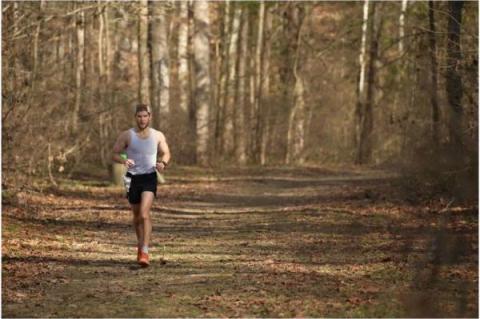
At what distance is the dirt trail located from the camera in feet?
29.3

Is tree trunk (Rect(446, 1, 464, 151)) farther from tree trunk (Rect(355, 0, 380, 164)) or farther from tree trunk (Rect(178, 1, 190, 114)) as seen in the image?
tree trunk (Rect(355, 0, 380, 164))

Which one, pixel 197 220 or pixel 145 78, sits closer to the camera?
pixel 197 220

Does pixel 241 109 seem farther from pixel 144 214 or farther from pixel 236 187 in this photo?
pixel 144 214

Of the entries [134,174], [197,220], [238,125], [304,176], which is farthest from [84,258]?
[238,125]

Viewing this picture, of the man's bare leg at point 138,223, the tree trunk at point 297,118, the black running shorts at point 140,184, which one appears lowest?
the man's bare leg at point 138,223

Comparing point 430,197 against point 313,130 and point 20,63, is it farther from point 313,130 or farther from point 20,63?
point 313,130

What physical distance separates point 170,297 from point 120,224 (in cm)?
704

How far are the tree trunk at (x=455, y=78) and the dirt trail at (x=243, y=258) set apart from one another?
140cm

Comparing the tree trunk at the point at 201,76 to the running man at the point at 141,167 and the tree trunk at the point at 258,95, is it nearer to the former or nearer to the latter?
the tree trunk at the point at 258,95

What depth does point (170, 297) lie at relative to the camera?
9352 mm

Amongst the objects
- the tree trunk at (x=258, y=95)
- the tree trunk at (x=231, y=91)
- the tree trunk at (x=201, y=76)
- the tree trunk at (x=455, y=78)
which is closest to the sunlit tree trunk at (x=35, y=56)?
the tree trunk at (x=455, y=78)

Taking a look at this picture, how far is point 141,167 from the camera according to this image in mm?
11414

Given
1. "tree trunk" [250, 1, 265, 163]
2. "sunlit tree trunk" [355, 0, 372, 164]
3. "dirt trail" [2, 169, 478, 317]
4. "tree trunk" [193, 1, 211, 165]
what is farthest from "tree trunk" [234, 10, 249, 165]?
"dirt trail" [2, 169, 478, 317]

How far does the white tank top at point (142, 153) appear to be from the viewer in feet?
37.3
